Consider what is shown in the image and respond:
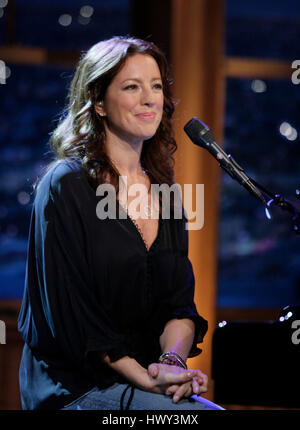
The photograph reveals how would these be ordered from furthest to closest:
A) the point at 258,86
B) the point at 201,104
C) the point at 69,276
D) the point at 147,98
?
the point at 258,86 → the point at 201,104 → the point at 147,98 → the point at 69,276

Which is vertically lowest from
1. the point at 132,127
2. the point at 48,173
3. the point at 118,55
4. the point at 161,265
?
the point at 161,265

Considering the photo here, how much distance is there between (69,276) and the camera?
178 centimetres

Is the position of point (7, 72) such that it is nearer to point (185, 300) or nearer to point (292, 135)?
point (292, 135)

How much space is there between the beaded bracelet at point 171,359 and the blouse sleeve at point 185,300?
17cm

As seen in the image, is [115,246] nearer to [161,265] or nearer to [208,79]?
[161,265]

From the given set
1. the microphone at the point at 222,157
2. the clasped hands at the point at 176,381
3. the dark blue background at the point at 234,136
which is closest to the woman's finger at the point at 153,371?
the clasped hands at the point at 176,381

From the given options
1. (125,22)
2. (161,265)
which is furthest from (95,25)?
(161,265)

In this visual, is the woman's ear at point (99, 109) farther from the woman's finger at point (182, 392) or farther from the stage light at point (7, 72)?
the stage light at point (7, 72)

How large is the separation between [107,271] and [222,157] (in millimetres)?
519

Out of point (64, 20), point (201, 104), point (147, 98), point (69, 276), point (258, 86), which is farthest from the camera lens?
point (258, 86)

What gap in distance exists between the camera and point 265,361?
2.04 m

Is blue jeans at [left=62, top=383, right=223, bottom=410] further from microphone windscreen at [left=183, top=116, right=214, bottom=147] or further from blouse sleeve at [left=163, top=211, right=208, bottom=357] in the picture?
microphone windscreen at [left=183, top=116, right=214, bottom=147]

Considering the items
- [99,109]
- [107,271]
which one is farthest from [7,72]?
[107,271]
